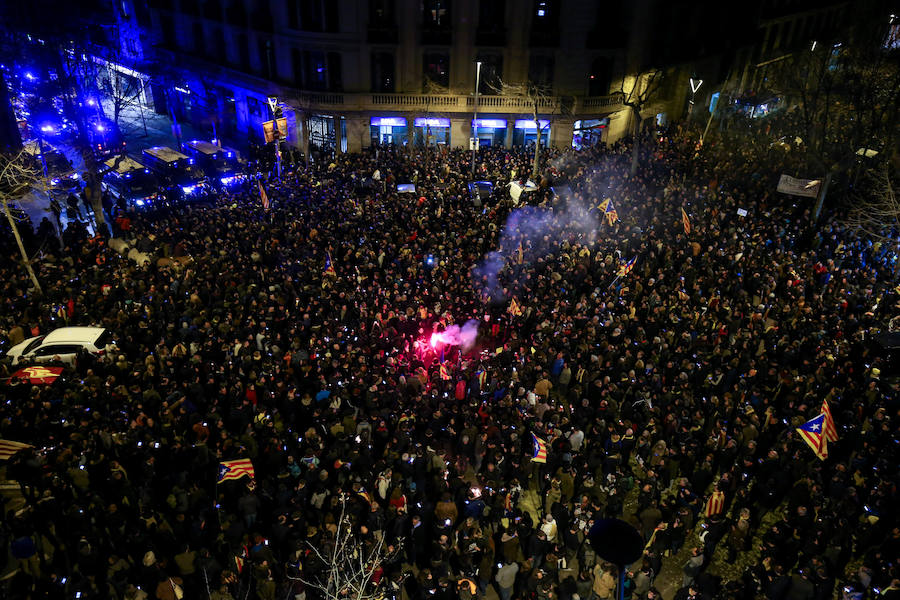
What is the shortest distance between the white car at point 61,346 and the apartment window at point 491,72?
27463mm

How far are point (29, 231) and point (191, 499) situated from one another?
17.2 m

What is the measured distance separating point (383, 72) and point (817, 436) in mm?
31821

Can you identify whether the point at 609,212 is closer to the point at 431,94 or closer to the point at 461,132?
the point at 461,132

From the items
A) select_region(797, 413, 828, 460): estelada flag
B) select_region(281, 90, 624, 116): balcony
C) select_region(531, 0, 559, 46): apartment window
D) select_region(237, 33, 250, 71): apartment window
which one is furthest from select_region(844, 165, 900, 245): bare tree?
select_region(237, 33, 250, 71): apartment window

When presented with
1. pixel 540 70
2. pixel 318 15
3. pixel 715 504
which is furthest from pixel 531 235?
pixel 318 15

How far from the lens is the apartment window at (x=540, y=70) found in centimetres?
3659

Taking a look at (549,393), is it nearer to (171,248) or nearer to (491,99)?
(171,248)

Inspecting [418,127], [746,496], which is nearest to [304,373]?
[746,496]

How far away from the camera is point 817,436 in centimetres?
1142

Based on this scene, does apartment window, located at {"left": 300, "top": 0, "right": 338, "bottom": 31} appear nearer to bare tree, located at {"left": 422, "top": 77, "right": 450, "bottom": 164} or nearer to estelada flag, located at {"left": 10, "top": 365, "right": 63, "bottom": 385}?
bare tree, located at {"left": 422, "top": 77, "right": 450, "bottom": 164}

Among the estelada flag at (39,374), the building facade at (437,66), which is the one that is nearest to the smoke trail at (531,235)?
the estelada flag at (39,374)

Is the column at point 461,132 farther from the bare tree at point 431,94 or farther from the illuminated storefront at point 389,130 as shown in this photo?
the illuminated storefront at point 389,130

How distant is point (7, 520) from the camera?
10617 millimetres

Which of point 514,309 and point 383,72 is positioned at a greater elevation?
point 383,72
